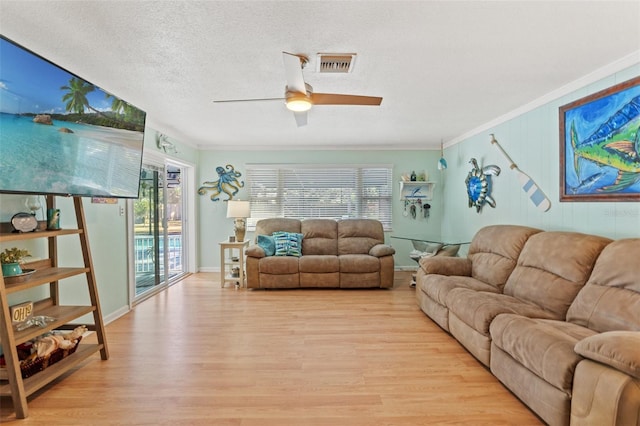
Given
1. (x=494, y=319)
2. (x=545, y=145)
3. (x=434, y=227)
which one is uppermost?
(x=545, y=145)

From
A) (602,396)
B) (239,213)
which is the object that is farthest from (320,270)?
(602,396)

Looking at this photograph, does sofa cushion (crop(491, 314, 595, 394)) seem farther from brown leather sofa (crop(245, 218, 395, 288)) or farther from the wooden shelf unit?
the wooden shelf unit

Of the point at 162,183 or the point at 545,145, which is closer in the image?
the point at 545,145

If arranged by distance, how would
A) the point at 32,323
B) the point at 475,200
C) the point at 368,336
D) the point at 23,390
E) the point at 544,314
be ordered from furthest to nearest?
the point at 475,200, the point at 368,336, the point at 544,314, the point at 32,323, the point at 23,390

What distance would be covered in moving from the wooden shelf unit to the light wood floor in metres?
0.14

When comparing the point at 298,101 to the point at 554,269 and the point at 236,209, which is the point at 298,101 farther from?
the point at 236,209

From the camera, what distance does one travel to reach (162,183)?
4.85 metres

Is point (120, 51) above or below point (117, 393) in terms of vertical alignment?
above

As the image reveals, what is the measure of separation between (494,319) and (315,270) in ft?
9.12

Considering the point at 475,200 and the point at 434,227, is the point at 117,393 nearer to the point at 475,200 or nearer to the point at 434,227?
the point at 475,200

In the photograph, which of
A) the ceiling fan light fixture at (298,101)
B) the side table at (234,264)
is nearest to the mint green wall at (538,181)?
the ceiling fan light fixture at (298,101)

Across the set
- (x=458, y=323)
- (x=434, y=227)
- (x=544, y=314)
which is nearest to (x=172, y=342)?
(x=458, y=323)

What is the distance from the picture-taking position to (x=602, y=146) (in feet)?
8.54

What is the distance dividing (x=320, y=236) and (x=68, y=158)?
3794 millimetres
